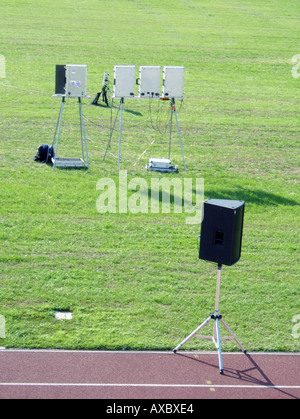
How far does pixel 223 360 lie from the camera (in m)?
9.77

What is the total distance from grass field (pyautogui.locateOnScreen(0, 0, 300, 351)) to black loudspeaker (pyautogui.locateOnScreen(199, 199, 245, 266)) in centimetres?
151

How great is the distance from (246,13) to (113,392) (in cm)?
4322

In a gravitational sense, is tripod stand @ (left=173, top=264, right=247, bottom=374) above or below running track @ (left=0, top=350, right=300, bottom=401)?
above

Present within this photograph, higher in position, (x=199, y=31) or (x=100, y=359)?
(x=199, y=31)

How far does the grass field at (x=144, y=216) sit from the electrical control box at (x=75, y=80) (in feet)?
6.59

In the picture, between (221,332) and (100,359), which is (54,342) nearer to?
(100,359)

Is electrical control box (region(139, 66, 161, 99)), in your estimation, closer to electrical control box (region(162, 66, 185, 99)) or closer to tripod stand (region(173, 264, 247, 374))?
electrical control box (region(162, 66, 185, 99))

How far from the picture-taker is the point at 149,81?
17500 mm

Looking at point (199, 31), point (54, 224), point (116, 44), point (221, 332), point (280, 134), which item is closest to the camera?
point (221, 332)

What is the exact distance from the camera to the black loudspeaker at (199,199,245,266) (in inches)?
367

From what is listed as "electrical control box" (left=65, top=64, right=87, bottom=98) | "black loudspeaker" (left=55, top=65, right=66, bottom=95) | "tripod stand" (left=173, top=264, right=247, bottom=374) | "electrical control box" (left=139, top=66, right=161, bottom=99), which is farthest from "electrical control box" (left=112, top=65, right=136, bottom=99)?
"tripod stand" (left=173, top=264, right=247, bottom=374)

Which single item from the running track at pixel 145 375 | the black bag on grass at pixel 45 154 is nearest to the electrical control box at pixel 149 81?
the black bag on grass at pixel 45 154
